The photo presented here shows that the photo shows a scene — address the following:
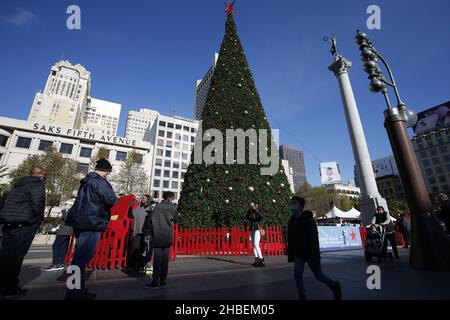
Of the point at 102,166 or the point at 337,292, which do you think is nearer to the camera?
the point at 337,292

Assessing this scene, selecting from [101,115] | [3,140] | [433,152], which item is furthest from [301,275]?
[101,115]

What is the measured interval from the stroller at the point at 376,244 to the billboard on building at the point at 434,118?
6589 cm

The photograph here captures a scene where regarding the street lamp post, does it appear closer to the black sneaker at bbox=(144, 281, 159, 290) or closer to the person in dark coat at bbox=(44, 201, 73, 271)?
the black sneaker at bbox=(144, 281, 159, 290)

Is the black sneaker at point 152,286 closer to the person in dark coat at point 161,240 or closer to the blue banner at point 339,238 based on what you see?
the person in dark coat at point 161,240

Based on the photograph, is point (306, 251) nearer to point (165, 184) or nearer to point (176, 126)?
point (165, 184)

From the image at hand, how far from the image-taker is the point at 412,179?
20.0 feet

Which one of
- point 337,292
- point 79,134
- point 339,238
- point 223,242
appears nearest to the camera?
point 337,292

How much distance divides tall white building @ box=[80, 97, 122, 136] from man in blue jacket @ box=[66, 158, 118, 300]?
126 meters

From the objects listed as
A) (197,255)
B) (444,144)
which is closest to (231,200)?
(197,255)

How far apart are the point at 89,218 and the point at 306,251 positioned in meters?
3.09

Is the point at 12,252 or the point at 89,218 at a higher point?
the point at 89,218

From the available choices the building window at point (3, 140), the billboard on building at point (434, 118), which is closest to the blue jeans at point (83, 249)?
the building window at point (3, 140)

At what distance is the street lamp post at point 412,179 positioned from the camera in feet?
17.8
